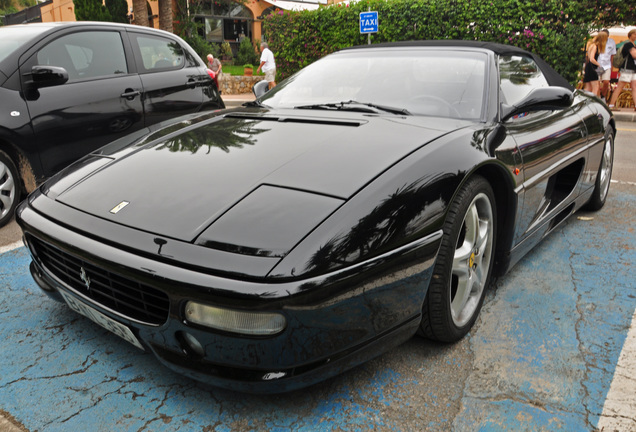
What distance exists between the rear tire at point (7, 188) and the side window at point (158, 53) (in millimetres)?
1452

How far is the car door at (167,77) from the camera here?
4551 millimetres

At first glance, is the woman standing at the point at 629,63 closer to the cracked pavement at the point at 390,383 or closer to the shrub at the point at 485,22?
the shrub at the point at 485,22

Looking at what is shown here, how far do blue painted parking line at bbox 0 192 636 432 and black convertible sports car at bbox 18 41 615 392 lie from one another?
188mm

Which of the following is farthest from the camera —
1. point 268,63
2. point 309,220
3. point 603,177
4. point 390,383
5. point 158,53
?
point 268,63

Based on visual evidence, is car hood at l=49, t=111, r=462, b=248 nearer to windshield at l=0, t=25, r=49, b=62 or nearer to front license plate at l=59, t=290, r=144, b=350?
front license plate at l=59, t=290, r=144, b=350

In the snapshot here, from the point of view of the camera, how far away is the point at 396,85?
270cm

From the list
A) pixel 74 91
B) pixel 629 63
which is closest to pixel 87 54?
pixel 74 91

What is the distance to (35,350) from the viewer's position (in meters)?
2.08

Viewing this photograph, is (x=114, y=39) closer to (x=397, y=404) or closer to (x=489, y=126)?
(x=489, y=126)

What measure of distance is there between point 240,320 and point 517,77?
89.7 inches

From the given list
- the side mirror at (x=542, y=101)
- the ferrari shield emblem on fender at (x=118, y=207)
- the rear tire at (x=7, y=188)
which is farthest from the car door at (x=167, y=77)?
the side mirror at (x=542, y=101)

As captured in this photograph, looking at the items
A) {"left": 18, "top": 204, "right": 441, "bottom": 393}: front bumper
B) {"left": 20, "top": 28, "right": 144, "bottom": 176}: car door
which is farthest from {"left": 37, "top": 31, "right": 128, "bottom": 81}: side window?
{"left": 18, "top": 204, "right": 441, "bottom": 393}: front bumper

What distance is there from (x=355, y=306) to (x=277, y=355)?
11.0 inches

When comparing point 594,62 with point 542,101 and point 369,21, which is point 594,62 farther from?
point 542,101
